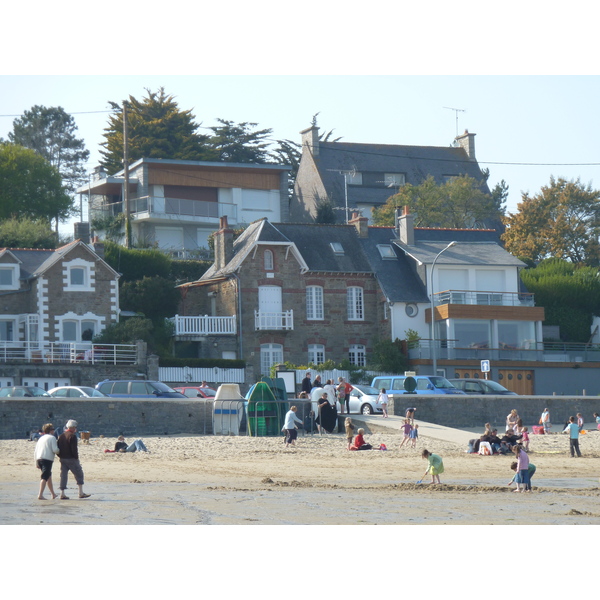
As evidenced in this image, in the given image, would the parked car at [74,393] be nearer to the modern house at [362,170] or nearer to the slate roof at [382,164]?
the modern house at [362,170]

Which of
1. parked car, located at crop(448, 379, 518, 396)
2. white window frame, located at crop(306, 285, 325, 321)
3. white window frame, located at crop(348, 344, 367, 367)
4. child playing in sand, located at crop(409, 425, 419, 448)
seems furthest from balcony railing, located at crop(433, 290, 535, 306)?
child playing in sand, located at crop(409, 425, 419, 448)

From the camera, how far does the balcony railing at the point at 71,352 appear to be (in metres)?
45.9

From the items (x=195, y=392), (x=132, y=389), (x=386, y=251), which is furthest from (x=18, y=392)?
(x=386, y=251)

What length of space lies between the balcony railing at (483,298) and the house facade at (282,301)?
3.30 meters

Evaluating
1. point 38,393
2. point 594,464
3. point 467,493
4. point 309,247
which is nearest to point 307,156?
point 309,247

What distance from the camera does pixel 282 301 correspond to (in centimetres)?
5216

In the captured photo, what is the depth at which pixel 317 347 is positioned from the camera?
52375 millimetres

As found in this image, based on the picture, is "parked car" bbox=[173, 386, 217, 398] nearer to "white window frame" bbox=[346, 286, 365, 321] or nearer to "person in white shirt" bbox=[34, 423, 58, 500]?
"white window frame" bbox=[346, 286, 365, 321]

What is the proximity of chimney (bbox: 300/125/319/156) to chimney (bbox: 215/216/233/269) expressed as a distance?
1886 centimetres

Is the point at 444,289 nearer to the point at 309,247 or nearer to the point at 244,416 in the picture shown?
the point at 309,247

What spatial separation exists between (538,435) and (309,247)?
19.2m

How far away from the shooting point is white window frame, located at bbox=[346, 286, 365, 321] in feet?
175

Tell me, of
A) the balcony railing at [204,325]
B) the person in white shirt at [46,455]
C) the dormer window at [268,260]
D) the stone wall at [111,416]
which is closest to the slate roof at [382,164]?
the dormer window at [268,260]

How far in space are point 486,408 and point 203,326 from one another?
15480 millimetres
